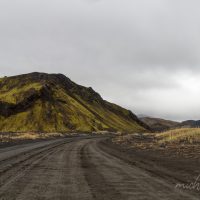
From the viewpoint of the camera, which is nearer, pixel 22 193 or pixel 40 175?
pixel 22 193

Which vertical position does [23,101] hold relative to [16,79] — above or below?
below

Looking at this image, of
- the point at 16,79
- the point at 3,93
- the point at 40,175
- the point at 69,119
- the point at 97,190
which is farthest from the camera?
the point at 16,79

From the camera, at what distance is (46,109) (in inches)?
6152

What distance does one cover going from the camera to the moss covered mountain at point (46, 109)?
5822 inches

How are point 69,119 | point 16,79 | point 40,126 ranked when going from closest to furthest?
point 40,126, point 69,119, point 16,79

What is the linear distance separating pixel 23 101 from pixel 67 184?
5902 inches

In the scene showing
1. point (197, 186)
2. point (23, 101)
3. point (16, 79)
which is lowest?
point (197, 186)

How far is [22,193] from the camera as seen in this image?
9.72 metres

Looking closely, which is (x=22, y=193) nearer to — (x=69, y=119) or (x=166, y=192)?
(x=166, y=192)

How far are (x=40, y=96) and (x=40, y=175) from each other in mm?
149878

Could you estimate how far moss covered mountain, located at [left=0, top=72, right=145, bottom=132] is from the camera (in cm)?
14788

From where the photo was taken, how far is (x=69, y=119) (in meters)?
156

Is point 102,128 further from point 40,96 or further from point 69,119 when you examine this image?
point 40,96

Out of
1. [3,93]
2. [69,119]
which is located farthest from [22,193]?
[3,93]
